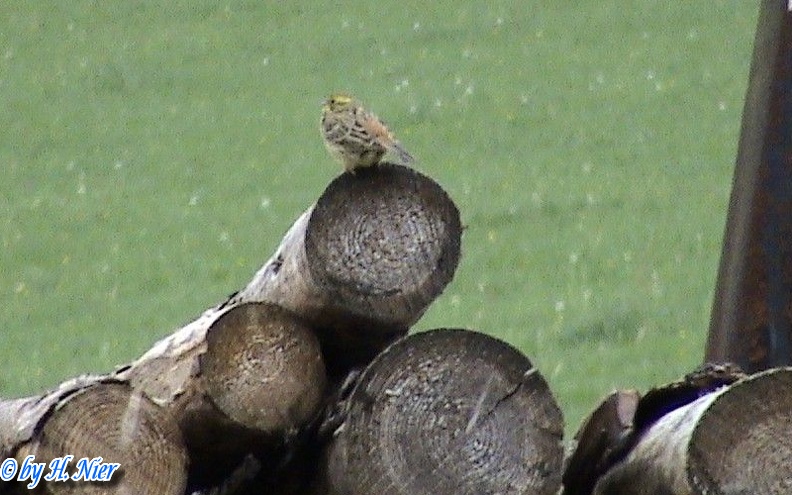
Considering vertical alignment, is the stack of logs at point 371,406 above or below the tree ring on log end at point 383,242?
below

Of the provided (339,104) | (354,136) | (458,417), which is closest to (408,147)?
(339,104)

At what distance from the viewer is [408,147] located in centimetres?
1416

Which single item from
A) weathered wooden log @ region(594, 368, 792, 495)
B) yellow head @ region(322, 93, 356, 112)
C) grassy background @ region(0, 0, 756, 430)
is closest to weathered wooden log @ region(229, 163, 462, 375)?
yellow head @ region(322, 93, 356, 112)

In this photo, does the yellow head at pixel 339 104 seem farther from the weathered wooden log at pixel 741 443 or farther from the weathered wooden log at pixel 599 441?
the weathered wooden log at pixel 741 443

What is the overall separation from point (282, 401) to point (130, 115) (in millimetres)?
11264

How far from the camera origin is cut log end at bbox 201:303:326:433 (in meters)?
4.88

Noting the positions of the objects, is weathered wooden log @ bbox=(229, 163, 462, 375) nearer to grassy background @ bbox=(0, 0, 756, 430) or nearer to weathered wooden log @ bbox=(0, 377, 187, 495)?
weathered wooden log @ bbox=(0, 377, 187, 495)

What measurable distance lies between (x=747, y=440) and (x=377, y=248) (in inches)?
42.5

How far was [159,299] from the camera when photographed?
11.2 metres

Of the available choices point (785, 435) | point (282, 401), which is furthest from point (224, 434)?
point (785, 435)

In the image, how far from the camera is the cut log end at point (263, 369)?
4.88 metres

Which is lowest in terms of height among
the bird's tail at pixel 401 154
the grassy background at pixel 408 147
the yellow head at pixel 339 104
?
the grassy background at pixel 408 147

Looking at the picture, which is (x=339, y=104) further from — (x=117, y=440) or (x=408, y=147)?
(x=408, y=147)

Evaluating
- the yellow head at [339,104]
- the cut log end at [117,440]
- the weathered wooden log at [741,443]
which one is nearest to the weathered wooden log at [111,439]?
the cut log end at [117,440]
